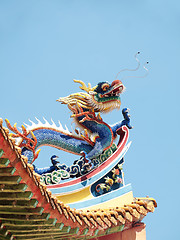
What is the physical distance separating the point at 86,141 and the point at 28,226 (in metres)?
4.58

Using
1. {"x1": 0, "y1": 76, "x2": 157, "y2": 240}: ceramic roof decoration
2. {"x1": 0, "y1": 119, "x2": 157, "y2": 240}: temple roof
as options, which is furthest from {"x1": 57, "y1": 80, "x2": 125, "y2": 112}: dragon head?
{"x1": 0, "y1": 119, "x2": 157, "y2": 240}: temple roof

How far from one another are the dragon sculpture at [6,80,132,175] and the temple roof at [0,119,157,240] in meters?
2.48

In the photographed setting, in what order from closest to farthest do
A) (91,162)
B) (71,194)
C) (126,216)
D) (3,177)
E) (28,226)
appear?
(3,177) < (28,226) < (126,216) < (71,194) < (91,162)

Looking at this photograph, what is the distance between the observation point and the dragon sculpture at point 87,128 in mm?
10875

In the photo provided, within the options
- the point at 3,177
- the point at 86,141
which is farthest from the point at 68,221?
the point at 86,141

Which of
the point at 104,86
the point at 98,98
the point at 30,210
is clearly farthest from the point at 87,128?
the point at 30,210

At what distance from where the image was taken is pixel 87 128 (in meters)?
11.6

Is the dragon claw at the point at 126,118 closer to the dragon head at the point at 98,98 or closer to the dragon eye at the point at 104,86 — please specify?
the dragon head at the point at 98,98

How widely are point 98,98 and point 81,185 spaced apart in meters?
2.15

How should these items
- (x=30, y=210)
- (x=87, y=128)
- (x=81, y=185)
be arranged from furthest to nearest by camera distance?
(x=87, y=128) < (x=81, y=185) < (x=30, y=210)

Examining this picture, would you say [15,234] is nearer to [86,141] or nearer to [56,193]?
[56,193]

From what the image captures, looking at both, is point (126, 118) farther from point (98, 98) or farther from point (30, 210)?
point (30, 210)

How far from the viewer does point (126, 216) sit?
9.62 meters

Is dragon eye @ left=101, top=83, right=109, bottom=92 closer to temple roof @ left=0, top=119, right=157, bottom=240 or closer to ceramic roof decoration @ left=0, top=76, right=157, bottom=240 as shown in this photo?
ceramic roof decoration @ left=0, top=76, right=157, bottom=240
